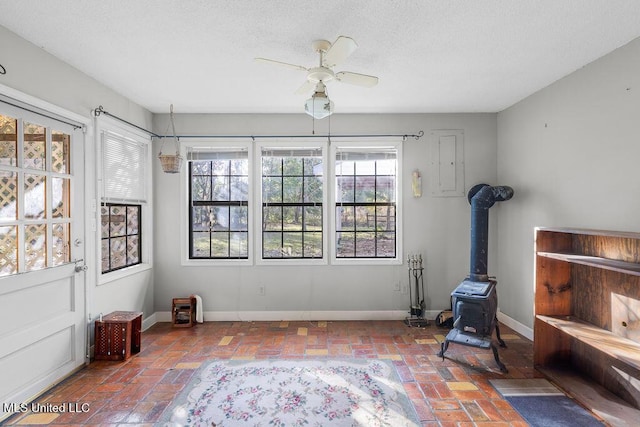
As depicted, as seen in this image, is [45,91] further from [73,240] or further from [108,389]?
[108,389]

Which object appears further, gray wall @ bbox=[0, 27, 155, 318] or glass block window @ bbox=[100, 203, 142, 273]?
glass block window @ bbox=[100, 203, 142, 273]

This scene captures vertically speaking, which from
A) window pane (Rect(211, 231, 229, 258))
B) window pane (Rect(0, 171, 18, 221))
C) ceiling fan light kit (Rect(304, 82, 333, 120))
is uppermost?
ceiling fan light kit (Rect(304, 82, 333, 120))

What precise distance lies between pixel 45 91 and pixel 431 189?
4017 millimetres

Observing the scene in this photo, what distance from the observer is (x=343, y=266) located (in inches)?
165

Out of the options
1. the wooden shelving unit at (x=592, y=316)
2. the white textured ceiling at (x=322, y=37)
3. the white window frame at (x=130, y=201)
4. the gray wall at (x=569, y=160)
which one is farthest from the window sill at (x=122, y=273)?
the gray wall at (x=569, y=160)

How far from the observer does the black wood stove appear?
304cm

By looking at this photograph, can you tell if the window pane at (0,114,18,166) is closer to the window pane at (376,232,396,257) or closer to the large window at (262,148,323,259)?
the large window at (262,148,323,259)

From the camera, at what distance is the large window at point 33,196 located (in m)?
2.29

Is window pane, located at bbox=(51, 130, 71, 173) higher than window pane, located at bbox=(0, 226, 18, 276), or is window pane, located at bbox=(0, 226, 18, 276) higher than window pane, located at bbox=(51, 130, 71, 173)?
window pane, located at bbox=(51, 130, 71, 173)

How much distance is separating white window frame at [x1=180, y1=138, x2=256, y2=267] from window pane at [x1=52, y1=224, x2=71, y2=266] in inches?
54.7

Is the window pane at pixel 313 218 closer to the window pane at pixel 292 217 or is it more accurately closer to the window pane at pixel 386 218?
the window pane at pixel 292 217

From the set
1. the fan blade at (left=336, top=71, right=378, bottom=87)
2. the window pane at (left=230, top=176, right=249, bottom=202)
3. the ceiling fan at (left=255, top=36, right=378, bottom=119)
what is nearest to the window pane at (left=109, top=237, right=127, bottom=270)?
the window pane at (left=230, top=176, right=249, bottom=202)

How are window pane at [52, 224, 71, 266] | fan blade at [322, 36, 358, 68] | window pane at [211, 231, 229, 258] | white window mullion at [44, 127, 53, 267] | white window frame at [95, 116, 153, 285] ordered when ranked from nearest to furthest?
fan blade at [322, 36, 358, 68]
white window mullion at [44, 127, 53, 267]
window pane at [52, 224, 71, 266]
white window frame at [95, 116, 153, 285]
window pane at [211, 231, 229, 258]

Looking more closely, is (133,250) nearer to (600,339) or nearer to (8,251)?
(8,251)
